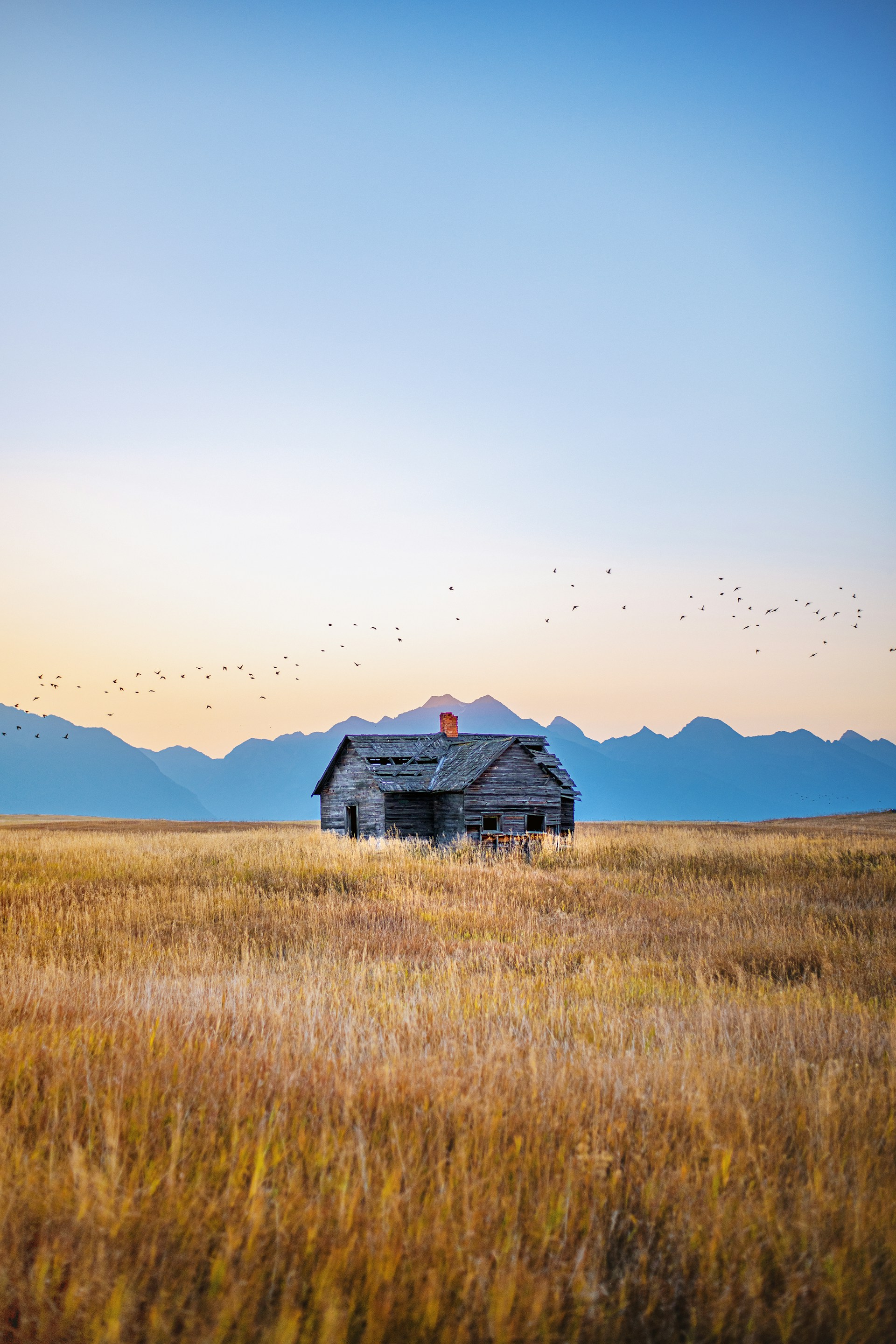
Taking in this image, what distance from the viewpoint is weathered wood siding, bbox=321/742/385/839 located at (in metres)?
30.8

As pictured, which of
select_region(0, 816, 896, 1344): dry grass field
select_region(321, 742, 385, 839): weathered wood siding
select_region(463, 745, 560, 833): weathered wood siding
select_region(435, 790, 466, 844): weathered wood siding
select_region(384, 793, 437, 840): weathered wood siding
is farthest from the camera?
select_region(321, 742, 385, 839): weathered wood siding

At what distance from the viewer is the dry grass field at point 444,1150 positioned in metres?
2.51

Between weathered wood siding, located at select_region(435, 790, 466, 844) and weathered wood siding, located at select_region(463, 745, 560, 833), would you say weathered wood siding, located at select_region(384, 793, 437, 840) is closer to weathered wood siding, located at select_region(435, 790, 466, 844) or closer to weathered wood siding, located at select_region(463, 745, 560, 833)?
weathered wood siding, located at select_region(435, 790, 466, 844)

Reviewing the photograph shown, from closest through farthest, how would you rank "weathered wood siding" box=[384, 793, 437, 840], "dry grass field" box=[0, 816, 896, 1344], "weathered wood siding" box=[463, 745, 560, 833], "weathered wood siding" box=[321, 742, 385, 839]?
"dry grass field" box=[0, 816, 896, 1344], "weathered wood siding" box=[463, 745, 560, 833], "weathered wood siding" box=[384, 793, 437, 840], "weathered wood siding" box=[321, 742, 385, 839]

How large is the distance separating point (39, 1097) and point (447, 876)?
13.1 m

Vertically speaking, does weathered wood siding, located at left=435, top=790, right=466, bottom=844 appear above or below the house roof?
below

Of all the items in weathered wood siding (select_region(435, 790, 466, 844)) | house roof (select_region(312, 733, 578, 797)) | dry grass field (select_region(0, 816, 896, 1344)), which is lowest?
weathered wood siding (select_region(435, 790, 466, 844))

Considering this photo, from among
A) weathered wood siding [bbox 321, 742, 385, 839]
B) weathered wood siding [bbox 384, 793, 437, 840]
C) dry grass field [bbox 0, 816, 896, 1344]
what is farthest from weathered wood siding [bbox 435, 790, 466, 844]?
dry grass field [bbox 0, 816, 896, 1344]

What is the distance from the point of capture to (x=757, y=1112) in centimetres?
406

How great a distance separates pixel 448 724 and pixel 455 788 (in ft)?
21.8

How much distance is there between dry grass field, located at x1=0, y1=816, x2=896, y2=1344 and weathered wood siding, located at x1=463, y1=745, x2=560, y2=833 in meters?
19.9

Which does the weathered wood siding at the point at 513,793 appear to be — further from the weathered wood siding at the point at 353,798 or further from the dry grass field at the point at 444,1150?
the dry grass field at the point at 444,1150

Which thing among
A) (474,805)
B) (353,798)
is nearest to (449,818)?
(474,805)

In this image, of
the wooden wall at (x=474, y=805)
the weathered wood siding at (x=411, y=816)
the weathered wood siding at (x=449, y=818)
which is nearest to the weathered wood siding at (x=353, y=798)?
the wooden wall at (x=474, y=805)
